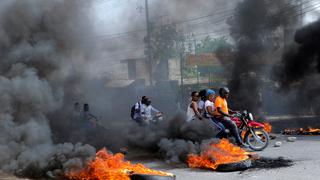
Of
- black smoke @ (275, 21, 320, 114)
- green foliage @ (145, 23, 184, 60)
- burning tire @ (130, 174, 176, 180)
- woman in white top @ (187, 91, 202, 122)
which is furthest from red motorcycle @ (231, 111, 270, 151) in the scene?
green foliage @ (145, 23, 184, 60)

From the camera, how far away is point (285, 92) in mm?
21688

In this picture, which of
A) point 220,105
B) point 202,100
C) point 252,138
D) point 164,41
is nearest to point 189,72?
point 164,41

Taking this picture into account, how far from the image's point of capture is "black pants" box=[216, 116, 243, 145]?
34.8 ft

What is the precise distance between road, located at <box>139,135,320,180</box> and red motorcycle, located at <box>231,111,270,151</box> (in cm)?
22

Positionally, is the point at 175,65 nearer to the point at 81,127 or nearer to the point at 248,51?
the point at 248,51

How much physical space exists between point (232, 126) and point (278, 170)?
2493 mm

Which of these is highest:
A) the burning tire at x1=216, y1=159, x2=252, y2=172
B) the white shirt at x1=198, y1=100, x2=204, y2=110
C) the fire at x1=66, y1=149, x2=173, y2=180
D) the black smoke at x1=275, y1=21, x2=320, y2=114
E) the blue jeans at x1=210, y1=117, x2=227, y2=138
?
the black smoke at x1=275, y1=21, x2=320, y2=114

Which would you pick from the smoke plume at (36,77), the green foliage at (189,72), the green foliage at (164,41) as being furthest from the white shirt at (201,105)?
the green foliage at (189,72)

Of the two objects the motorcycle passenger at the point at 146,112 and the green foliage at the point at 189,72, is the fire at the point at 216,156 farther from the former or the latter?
the green foliage at the point at 189,72

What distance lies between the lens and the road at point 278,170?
7798 millimetres

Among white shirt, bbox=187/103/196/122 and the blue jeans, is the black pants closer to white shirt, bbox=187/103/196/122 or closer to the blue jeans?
the blue jeans

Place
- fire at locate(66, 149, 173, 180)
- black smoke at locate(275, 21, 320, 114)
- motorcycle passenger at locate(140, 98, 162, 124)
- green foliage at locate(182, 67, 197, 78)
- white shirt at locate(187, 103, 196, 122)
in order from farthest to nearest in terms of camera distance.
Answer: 1. green foliage at locate(182, 67, 197, 78)
2. black smoke at locate(275, 21, 320, 114)
3. motorcycle passenger at locate(140, 98, 162, 124)
4. white shirt at locate(187, 103, 196, 122)
5. fire at locate(66, 149, 173, 180)

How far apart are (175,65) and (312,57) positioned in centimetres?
2080

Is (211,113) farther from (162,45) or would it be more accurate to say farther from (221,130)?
(162,45)
